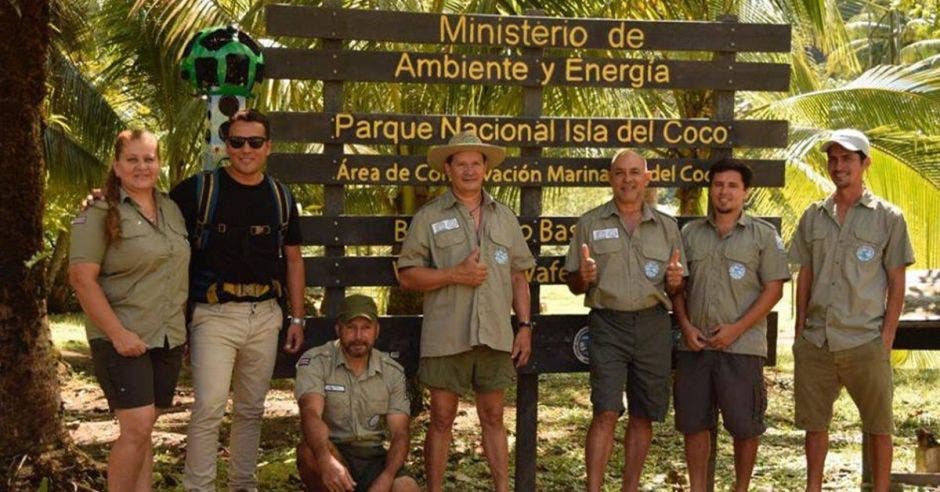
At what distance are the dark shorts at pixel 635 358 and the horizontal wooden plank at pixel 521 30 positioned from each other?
182cm

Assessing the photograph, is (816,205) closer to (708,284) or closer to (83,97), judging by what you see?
(708,284)

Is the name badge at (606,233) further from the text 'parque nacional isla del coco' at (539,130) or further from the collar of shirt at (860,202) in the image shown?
the collar of shirt at (860,202)

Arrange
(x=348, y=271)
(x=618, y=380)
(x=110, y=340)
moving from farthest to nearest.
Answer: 1. (x=348, y=271)
2. (x=618, y=380)
3. (x=110, y=340)

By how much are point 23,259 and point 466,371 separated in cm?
253

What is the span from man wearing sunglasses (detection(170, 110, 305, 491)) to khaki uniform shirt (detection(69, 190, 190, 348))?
0.25 meters

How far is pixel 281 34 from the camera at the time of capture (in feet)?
22.7

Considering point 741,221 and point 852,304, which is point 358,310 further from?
point 852,304

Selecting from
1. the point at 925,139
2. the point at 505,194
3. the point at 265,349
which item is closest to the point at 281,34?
the point at 265,349

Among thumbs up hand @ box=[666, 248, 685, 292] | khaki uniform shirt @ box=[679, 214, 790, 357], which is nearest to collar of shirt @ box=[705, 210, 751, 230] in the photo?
khaki uniform shirt @ box=[679, 214, 790, 357]

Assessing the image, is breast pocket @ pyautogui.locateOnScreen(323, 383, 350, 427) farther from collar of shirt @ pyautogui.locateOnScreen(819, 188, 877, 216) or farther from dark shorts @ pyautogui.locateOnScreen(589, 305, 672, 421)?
collar of shirt @ pyautogui.locateOnScreen(819, 188, 877, 216)

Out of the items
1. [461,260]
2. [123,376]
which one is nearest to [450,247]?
[461,260]

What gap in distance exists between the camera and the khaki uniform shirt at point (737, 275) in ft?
21.6

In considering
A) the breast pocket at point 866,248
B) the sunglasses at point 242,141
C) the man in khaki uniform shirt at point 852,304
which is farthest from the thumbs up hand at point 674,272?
the sunglasses at point 242,141

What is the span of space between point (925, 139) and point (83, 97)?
10.2 m
